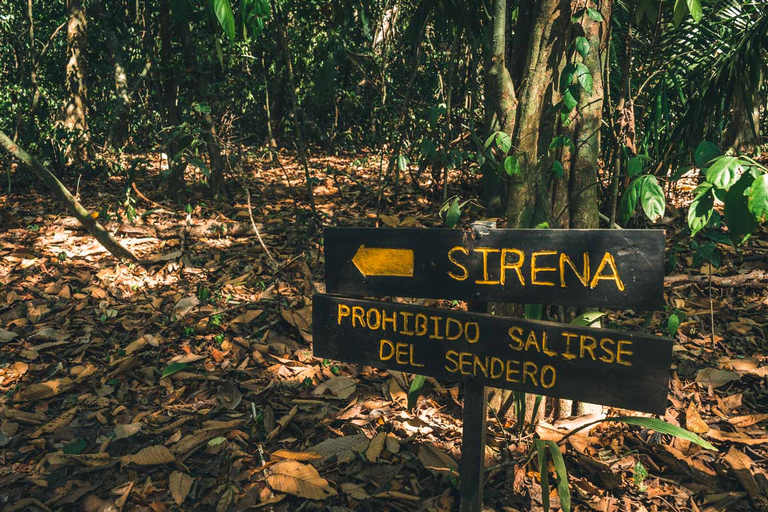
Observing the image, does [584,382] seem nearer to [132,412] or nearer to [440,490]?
[440,490]

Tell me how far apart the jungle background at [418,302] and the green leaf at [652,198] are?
0.01 m

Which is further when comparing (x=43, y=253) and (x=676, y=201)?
(x=676, y=201)

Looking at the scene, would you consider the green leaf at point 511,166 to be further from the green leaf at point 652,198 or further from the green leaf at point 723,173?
the green leaf at point 723,173

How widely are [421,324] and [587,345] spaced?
1.83 feet

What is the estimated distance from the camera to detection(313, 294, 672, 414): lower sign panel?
5.92 feet

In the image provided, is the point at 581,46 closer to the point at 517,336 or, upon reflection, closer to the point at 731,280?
the point at 517,336

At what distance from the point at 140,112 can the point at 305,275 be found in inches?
211

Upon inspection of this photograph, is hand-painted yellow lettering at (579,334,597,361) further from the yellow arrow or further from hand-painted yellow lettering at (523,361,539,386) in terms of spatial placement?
the yellow arrow

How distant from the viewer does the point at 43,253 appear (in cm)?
497

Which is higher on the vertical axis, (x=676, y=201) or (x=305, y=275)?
(x=676, y=201)

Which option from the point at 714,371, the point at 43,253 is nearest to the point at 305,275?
the point at 43,253

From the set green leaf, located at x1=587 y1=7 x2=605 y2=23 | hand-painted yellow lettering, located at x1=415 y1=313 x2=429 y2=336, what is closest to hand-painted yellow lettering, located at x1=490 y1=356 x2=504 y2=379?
hand-painted yellow lettering, located at x1=415 y1=313 x2=429 y2=336

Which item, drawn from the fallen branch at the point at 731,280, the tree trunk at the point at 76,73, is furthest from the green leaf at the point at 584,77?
the tree trunk at the point at 76,73

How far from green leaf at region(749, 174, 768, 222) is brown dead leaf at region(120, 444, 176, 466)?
2.53m
